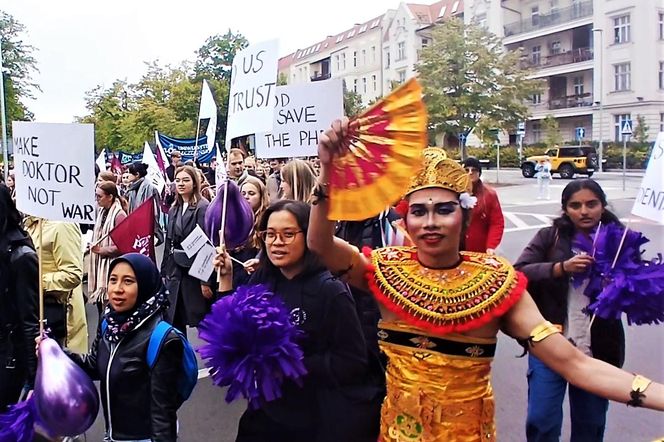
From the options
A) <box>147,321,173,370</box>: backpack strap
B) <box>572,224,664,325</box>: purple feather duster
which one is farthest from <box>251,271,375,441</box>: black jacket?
<box>572,224,664,325</box>: purple feather duster

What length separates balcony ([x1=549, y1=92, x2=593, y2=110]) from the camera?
44.4m

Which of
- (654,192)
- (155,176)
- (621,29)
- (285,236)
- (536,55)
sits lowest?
(285,236)

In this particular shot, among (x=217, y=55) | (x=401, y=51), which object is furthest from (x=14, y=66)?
(x=401, y=51)

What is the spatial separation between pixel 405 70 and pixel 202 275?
4653cm

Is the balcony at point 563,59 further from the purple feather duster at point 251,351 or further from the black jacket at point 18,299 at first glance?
the purple feather duster at point 251,351

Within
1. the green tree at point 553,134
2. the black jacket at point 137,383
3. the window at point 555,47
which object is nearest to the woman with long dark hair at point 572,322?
the black jacket at point 137,383

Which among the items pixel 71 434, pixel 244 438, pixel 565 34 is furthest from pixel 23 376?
pixel 565 34

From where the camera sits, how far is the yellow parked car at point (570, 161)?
3431 cm

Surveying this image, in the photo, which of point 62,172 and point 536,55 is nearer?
point 62,172

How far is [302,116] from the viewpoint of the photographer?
505 cm

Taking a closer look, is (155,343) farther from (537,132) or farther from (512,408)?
(537,132)

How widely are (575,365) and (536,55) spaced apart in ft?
161

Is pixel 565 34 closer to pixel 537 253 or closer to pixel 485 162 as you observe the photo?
pixel 485 162

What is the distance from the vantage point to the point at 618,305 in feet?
11.2
